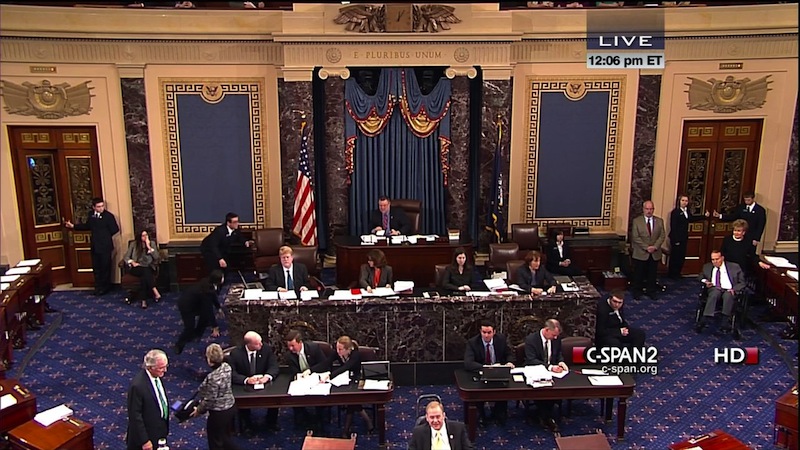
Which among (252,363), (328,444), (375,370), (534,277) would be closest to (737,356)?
(534,277)

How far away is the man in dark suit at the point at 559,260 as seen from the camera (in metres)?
11.6

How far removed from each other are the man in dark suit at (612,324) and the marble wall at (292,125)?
5.13 m

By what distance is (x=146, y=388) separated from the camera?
658 cm

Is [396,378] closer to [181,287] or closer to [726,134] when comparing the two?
[181,287]

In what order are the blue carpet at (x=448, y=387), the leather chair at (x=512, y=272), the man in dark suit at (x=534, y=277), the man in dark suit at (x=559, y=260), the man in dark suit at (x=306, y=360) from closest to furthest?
the man in dark suit at (x=306, y=360), the blue carpet at (x=448, y=387), the man in dark suit at (x=534, y=277), the leather chair at (x=512, y=272), the man in dark suit at (x=559, y=260)

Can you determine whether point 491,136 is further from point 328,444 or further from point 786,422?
point 328,444

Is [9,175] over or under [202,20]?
under

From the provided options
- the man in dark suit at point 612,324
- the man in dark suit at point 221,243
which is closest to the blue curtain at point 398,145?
the man in dark suit at point 221,243

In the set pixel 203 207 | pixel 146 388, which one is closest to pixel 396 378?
pixel 146 388

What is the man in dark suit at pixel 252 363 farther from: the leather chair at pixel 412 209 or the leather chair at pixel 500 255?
the leather chair at pixel 412 209

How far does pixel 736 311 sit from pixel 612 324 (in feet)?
8.20

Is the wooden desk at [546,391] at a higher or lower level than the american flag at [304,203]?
lower

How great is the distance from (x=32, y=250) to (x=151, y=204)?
6.48 ft

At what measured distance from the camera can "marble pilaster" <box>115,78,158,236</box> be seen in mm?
11742
